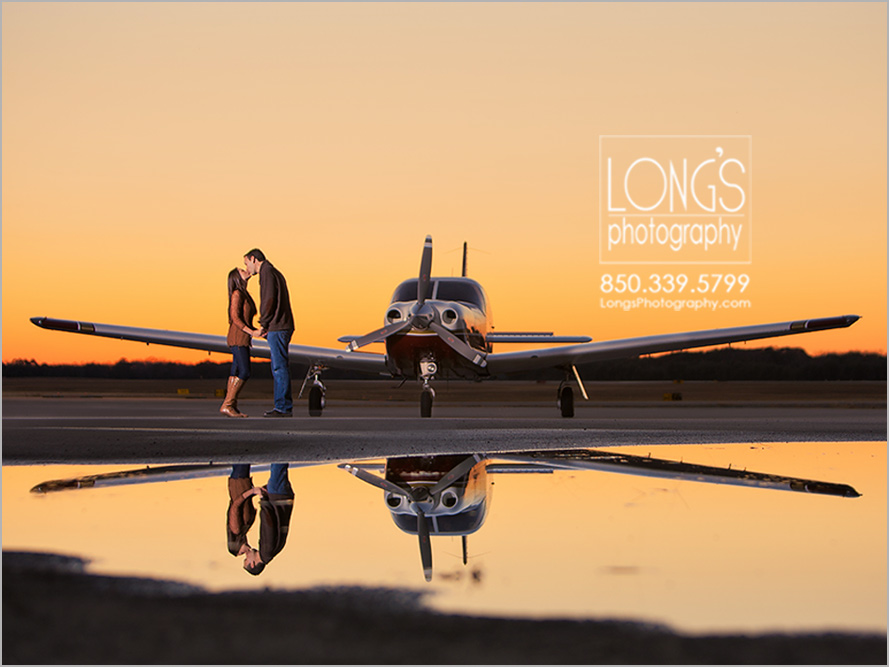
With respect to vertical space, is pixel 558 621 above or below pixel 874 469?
above

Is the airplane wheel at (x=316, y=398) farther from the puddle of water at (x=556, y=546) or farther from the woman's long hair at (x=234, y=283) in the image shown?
the puddle of water at (x=556, y=546)

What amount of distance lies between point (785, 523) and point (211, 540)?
2.30m

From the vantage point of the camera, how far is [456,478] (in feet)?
16.7

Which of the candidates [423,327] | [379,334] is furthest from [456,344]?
[379,334]

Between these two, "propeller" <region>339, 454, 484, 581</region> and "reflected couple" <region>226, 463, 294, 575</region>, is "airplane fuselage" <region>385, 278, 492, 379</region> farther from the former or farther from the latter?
"reflected couple" <region>226, 463, 294, 575</region>

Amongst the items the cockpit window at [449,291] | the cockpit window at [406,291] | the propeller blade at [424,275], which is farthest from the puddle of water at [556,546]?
the cockpit window at [449,291]

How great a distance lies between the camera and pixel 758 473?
5590 millimetres

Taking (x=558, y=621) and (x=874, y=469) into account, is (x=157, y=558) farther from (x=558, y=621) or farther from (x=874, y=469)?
(x=874, y=469)

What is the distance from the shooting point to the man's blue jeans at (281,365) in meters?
10.4

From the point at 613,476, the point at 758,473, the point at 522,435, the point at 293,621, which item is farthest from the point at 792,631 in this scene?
the point at 522,435

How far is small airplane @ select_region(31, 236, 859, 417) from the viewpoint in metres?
15.2

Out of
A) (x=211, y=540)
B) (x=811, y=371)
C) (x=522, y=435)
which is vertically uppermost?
(x=211, y=540)

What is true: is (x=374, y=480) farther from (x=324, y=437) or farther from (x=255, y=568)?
(x=324, y=437)

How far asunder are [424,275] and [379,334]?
134 cm
